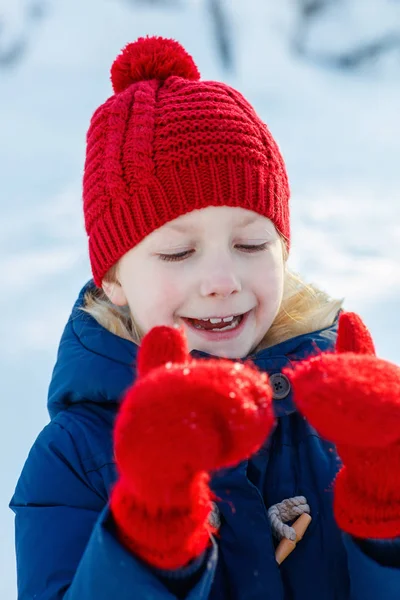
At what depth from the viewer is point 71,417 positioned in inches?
58.2

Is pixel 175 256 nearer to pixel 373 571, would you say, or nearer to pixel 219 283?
pixel 219 283

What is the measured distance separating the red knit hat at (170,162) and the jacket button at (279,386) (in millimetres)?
361

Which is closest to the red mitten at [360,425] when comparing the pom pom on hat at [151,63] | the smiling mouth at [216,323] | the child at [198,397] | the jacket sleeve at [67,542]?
the child at [198,397]

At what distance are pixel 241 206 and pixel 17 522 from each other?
0.78m

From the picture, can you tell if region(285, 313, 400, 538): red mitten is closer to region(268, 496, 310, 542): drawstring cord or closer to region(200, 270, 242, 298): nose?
region(268, 496, 310, 542): drawstring cord

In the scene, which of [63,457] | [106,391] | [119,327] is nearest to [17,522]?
[63,457]

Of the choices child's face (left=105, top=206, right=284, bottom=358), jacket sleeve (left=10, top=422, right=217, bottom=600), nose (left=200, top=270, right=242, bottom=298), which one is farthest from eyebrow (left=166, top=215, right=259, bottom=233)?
jacket sleeve (left=10, top=422, right=217, bottom=600)

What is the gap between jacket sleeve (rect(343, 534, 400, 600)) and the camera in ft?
3.65

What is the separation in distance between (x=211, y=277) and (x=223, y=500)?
422mm

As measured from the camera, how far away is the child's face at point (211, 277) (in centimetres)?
142

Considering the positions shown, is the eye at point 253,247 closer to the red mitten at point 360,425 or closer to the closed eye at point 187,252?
the closed eye at point 187,252

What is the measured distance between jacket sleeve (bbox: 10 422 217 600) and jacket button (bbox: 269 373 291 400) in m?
0.40

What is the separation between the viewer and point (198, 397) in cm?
87

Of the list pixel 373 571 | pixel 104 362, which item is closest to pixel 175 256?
pixel 104 362
